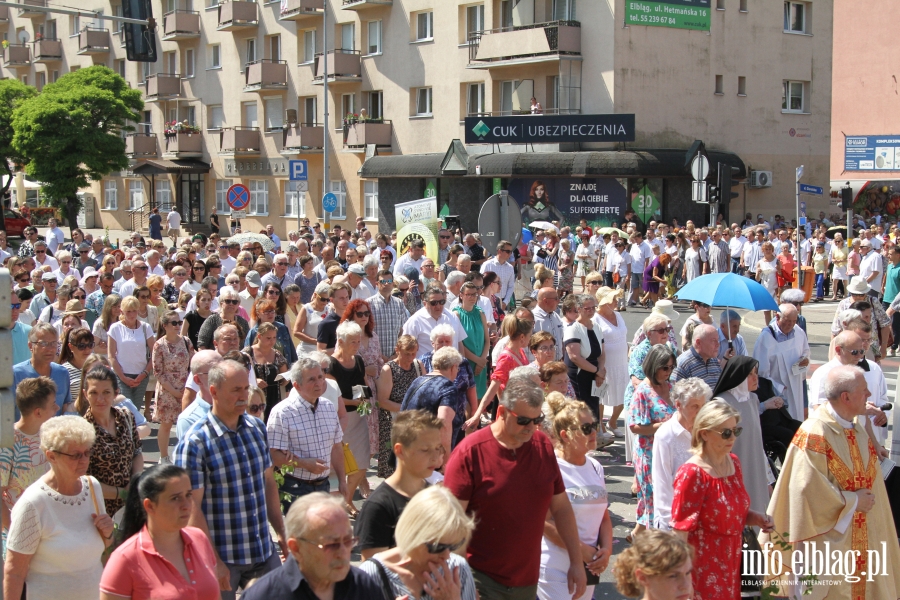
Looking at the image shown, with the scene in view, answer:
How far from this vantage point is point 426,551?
152 inches

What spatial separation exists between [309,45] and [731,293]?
39.0 meters

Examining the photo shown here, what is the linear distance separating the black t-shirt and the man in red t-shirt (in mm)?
420

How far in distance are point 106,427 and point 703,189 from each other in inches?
673

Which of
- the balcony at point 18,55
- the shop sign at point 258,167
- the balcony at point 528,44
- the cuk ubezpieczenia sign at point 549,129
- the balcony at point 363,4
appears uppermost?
the balcony at point 18,55

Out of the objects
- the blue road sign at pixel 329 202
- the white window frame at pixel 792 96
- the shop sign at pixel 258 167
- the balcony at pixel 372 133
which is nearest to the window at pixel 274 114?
the shop sign at pixel 258 167

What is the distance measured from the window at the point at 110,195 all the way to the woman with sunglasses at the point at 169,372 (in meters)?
52.5

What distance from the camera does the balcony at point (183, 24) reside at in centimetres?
5091

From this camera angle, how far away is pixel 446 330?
322 inches

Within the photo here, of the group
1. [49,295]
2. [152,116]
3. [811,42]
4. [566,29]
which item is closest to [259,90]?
[152,116]

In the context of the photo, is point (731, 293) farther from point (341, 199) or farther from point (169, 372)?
point (341, 199)

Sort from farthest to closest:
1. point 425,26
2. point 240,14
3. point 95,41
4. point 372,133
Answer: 1. point 95,41
2. point 240,14
3. point 372,133
4. point 425,26

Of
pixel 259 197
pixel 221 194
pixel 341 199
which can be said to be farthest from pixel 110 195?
pixel 341 199

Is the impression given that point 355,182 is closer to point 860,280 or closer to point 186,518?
point 860,280

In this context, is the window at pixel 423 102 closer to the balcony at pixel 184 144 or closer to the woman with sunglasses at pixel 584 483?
the balcony at pixel 184 144
